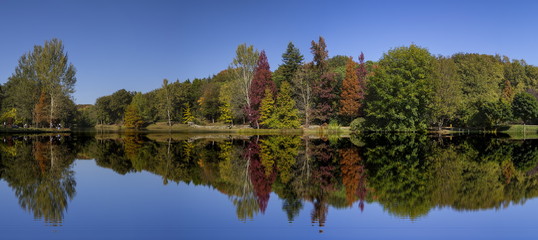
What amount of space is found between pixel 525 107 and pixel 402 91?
22490 millimetres

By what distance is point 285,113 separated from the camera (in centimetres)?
4825

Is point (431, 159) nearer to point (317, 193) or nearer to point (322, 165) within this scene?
point (322, 165)

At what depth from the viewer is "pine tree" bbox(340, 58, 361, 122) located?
4816 cm

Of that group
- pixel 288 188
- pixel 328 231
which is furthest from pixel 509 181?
pixel 328 231

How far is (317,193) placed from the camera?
33.4ft

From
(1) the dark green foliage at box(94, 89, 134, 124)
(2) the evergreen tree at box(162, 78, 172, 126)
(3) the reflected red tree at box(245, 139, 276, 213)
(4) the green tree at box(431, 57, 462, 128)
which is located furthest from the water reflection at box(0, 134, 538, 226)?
(1) the dark green foliage at box(94, 89, 134, 124)

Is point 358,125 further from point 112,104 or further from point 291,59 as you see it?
point 112,104

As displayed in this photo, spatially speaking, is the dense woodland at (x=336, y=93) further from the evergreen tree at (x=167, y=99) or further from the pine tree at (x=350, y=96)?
the evergreen tree at (x=167, y=99)

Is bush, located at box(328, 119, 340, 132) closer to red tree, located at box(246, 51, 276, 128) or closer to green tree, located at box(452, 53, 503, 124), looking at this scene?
red tree, located at box(246, 51, 276, 128)

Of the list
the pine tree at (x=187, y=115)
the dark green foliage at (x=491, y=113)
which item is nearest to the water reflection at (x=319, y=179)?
the dark green foliage at (x=491, y=113)

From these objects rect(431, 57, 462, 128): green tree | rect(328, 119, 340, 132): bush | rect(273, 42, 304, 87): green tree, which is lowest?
rect(328, 119, 340, 132): bush

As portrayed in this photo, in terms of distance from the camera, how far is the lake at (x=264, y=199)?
7281 millimetres

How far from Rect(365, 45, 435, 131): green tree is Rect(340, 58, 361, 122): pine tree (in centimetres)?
280

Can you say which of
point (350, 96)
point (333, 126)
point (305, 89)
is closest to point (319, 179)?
point (333, 126)
